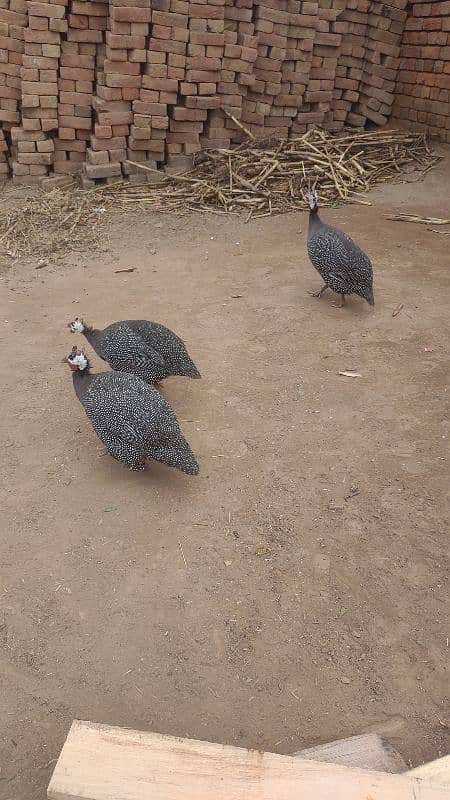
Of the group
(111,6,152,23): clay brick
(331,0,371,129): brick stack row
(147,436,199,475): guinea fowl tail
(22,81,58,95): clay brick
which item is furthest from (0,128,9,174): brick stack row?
(147,436,199,475): guinea fowl tail

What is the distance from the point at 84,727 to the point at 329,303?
493 centimetres

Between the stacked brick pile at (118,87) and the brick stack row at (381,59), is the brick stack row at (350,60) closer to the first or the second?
the brick stack row at (381,59)

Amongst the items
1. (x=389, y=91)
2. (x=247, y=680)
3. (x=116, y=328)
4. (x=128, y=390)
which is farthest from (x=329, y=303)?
(x=389, y=91)

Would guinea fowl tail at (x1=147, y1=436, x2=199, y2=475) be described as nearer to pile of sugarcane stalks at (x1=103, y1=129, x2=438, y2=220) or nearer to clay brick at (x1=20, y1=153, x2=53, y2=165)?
pile of sugarcane stalks at (x1=103, y1=129, x2=438, y2=220)

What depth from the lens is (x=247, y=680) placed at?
8.36ft

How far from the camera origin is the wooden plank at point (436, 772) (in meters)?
1.66

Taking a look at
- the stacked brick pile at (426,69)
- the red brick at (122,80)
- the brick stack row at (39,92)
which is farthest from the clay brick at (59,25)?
the stacked brick pile at (426,69)

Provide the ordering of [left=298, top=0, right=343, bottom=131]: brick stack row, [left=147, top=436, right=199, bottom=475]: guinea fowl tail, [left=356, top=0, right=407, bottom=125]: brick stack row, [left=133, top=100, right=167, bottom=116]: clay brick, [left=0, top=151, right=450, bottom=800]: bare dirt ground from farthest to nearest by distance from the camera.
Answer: [left=356, top=0, right=407, bottom=125]: brick stack row → [left=298, top=0, right=343, bottom=131]: brick stack row → [left=133, top=100, right=167, bottom=116]: clay brick → [left=147, top=436, right=199, bottom=475]: guinea fowl tail → [left=0, top=151, right=450, bottom=800]: bare dirt ground

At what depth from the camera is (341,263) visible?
5578 mm

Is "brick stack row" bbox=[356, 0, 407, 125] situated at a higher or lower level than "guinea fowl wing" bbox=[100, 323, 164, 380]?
higher

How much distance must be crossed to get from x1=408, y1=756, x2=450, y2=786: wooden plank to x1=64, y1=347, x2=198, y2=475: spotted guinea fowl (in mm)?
1975

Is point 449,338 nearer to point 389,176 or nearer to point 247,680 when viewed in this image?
point 247,680

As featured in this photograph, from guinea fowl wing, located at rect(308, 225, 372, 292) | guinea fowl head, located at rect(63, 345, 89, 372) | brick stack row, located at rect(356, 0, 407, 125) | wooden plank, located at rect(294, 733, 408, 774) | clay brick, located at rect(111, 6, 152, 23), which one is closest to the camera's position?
wooden plank, located at rect(294, 733, 408, 774)

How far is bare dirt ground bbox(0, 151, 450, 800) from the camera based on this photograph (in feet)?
8.02
